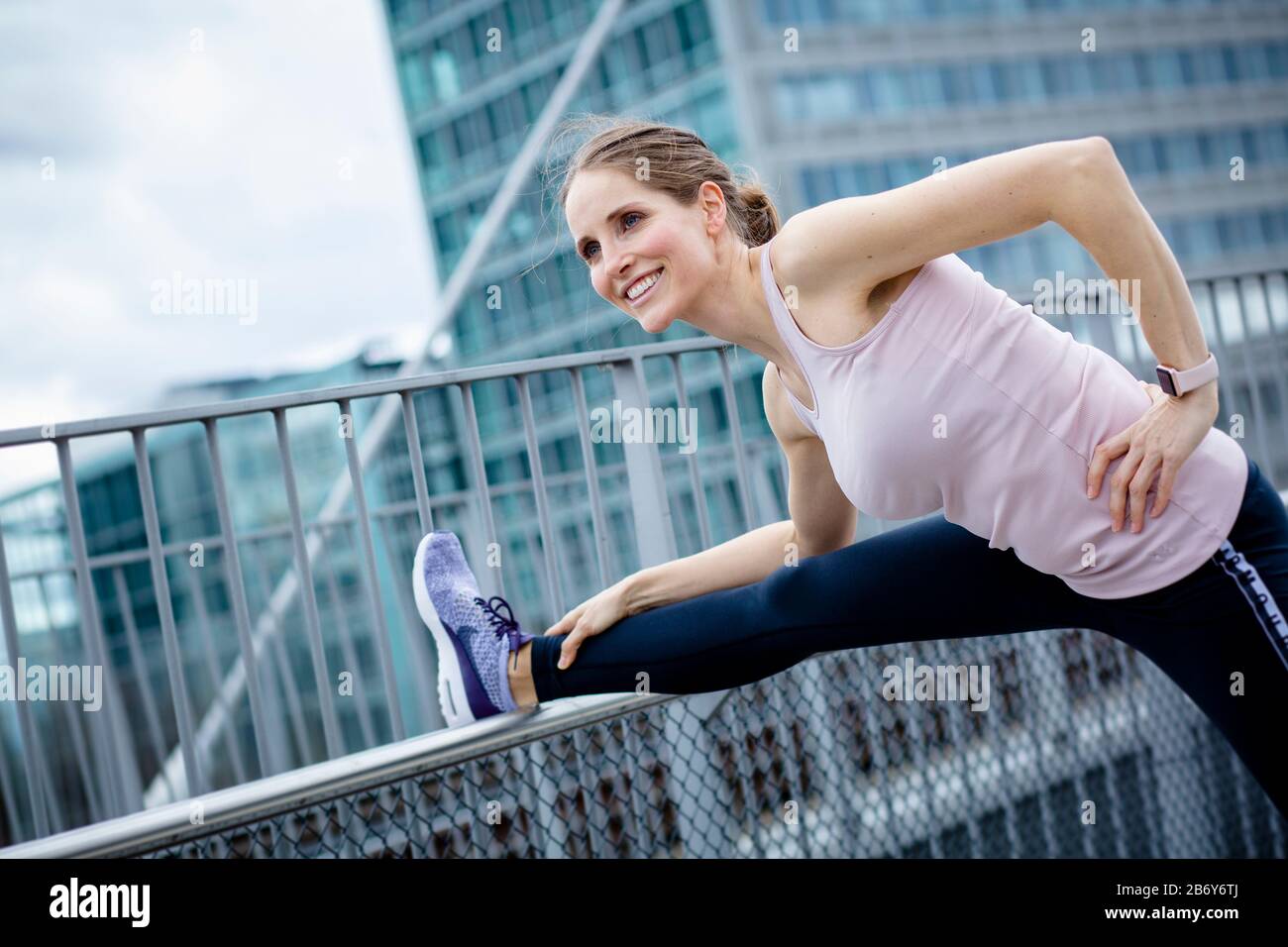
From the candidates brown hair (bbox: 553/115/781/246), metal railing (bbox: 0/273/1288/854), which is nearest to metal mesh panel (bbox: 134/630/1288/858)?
metal railing (bbox: 0/273/1288/854)

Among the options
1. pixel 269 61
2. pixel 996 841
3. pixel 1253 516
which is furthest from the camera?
pixel 269 61

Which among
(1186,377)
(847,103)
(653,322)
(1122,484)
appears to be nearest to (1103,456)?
(1122,484)

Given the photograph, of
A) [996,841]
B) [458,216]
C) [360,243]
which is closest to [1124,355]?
[996,841]

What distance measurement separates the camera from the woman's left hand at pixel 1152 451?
1597 millimetres

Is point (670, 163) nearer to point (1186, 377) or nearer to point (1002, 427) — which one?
point (1002, 427)

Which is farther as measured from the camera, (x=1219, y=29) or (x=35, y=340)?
(x=1219, y=29)

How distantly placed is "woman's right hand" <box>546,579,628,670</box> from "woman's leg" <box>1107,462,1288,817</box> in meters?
0.85

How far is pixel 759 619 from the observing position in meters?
2.00

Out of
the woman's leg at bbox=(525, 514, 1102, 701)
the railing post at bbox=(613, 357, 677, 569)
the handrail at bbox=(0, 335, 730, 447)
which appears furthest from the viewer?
the railing post at bbox=(613, 357, 677, 569)

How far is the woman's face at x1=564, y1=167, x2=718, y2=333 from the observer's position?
1.80 meters

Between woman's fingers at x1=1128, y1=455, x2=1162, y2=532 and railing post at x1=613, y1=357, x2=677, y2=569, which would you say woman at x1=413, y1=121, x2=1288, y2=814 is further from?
railing post at x1=613, y1=357, x2=677, y2=569

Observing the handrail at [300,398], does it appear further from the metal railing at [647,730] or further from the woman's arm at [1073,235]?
the woman's arm at [1073,235]
